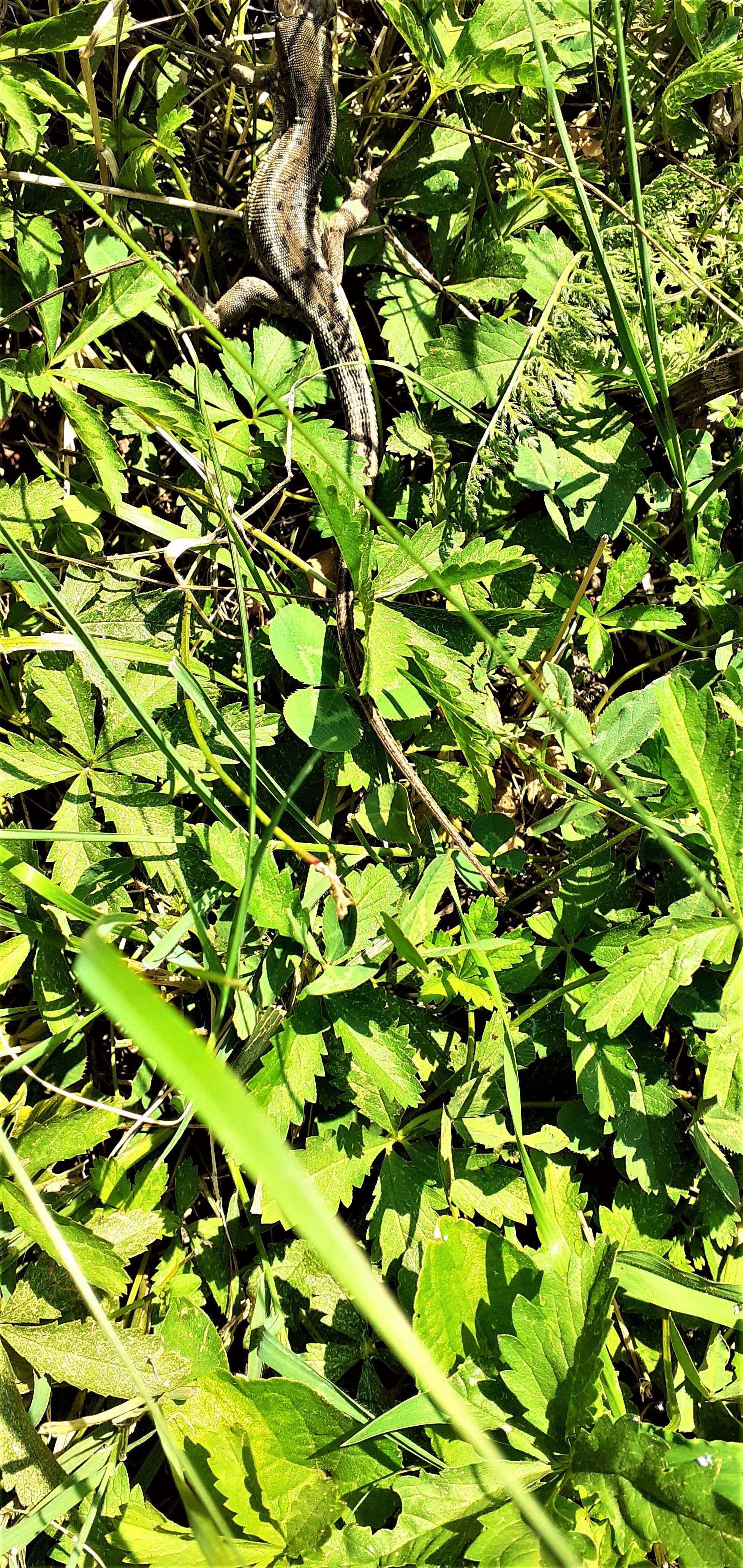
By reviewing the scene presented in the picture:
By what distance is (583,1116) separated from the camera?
2.29 metres

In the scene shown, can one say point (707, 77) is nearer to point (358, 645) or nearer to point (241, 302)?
point (241, 302)

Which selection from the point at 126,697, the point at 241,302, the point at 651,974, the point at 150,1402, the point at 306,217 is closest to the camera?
the point at 150,1402

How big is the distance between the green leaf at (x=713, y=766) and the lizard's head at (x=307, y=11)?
2.37 m

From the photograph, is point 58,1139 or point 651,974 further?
point 58,1139

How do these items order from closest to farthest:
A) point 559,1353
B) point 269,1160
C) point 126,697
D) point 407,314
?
point 269,1160, point 559,1353, point 126,697, point 407,314

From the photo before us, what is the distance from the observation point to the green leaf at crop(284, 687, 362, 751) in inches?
85.0

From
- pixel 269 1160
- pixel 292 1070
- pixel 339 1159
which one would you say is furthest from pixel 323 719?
pixel 269 1160

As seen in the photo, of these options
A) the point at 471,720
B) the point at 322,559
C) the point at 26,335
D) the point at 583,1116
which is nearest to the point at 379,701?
the point at 471,720

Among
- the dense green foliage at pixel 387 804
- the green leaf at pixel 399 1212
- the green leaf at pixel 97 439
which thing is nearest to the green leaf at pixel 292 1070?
the dense green foliage at pixel 387 804

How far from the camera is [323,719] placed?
7.22 feet

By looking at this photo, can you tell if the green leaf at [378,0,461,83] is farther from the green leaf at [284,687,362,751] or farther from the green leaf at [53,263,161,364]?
the green leaf at [284,687,362,751]

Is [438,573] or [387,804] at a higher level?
[438,573]

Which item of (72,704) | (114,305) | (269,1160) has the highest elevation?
(114,305)

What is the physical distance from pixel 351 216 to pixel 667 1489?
10.4 ft
